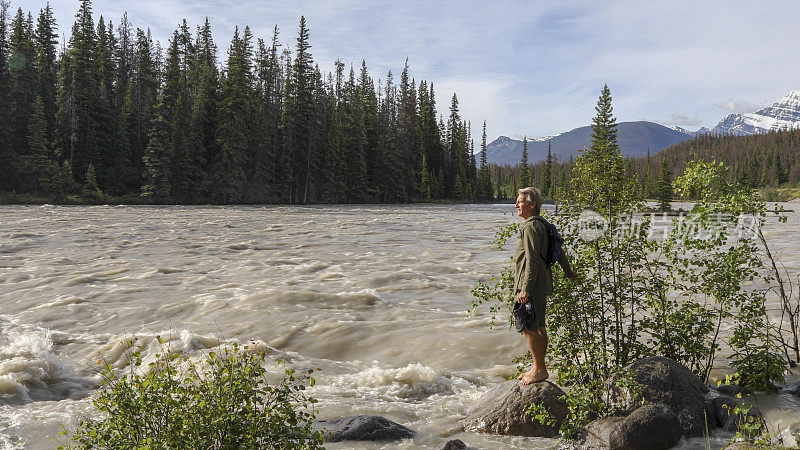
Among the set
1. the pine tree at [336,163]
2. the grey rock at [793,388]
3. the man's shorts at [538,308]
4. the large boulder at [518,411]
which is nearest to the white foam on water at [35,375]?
the large boulder at [518,411]

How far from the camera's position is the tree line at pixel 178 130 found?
5619 centimetres

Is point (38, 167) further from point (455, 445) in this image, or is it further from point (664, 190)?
point (664, 190)

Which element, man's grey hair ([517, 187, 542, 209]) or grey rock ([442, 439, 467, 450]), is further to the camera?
man's grey hair ([517, 187, 542, 209])

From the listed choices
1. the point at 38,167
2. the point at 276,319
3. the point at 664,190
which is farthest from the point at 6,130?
the point at 664,190

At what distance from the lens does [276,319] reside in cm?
1138

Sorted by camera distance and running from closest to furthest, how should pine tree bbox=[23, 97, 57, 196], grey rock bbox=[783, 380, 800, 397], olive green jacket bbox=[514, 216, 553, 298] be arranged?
olive green jacket bbox=[514, 216, 553, 298] < grey rock bbox=[783, 380, 800, 397] < pine tree bbox=[23, 97, 57, 196]

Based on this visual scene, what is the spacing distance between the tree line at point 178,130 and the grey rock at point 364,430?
5653 cm

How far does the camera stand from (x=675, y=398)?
5.39m

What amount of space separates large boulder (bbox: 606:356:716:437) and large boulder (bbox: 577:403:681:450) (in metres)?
0.09

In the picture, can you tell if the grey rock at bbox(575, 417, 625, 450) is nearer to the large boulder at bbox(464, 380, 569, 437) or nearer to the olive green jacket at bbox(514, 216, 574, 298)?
the large boulder at bbox(464, 380, 569, 437)

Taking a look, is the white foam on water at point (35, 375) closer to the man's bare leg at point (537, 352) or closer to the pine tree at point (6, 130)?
the man's bare leg at point (537, 352)

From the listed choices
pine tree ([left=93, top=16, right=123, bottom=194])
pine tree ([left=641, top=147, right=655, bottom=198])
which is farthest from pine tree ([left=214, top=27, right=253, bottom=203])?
pine tree ([left=641, top=147, right=655, bottom=198])

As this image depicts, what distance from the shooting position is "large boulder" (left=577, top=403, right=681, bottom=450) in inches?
198

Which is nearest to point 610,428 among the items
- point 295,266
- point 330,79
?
point 295,266
